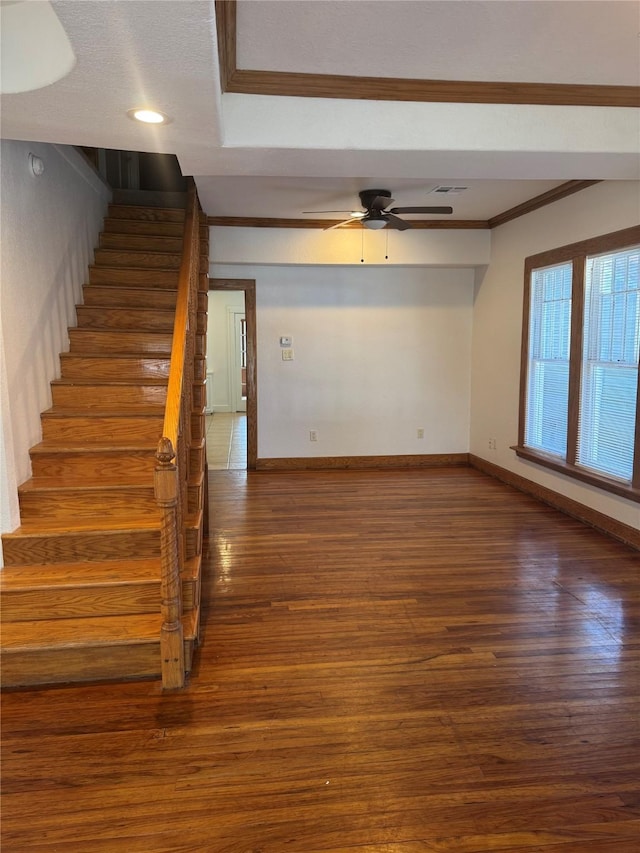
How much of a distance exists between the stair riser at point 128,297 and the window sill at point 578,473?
3.63 meters

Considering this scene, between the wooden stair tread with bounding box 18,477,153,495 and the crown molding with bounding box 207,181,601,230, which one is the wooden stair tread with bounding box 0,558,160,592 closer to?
the wooden stair tread with bounding box 18,477,153,495

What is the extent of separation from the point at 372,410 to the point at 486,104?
4.11 metres

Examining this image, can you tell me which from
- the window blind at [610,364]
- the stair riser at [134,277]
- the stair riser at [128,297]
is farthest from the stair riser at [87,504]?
the window blind at [610,364]

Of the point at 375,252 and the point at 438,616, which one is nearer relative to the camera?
the point at 438,616

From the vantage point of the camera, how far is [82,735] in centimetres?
218

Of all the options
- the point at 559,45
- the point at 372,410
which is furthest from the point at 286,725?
the point at 372,410

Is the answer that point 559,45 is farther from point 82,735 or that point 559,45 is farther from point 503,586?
point 82,735

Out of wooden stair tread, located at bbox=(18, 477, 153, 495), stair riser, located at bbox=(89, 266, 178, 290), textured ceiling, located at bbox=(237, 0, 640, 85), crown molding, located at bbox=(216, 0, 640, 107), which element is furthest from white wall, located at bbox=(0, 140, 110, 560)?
textured ceiling, located at bbox=(237, 0, 640, 85)

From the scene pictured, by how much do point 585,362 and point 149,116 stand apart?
385 cm

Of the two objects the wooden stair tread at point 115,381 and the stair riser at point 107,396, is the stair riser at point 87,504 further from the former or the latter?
the wooden stair tread at point 115,381

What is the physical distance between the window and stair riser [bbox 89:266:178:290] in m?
3.43

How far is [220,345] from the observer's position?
37.1ft

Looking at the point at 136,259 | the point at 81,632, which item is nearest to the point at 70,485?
the point at 81,632

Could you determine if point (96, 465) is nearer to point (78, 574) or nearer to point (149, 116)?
point (78, 574)
